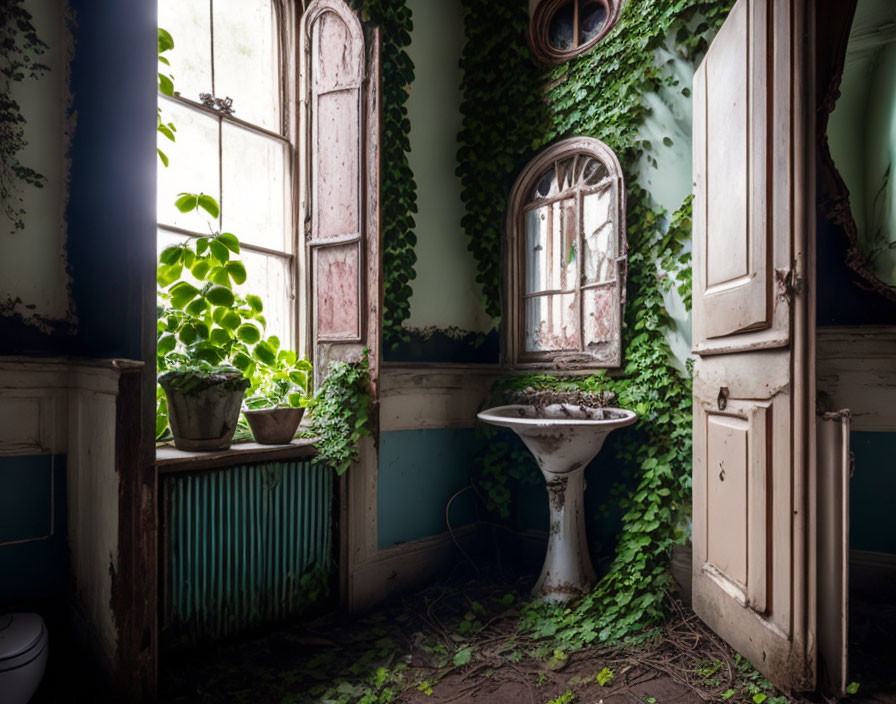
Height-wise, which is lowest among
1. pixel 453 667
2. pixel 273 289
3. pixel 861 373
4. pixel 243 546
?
pixel 453 667

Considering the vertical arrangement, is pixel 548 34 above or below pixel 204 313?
above

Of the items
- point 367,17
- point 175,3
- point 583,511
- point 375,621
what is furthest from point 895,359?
point 175,3

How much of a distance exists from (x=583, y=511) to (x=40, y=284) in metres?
2.45

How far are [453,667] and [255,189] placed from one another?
237 cm

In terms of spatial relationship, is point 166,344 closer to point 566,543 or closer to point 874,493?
point 566,543

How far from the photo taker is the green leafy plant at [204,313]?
6.64 feet

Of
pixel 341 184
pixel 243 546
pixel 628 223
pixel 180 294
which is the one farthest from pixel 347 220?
pixel 243 546

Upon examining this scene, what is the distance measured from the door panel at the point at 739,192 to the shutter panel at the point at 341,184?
1.44m

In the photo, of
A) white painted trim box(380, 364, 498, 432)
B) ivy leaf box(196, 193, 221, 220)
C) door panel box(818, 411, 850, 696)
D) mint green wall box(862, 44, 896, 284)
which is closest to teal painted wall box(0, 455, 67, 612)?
ivy leaf box(196, 193, 221, 220)

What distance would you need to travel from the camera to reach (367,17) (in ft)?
8.02

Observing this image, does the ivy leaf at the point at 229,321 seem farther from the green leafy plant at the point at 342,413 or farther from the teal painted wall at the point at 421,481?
the teal painted wall at the point at 421,481

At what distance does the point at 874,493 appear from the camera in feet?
7.54

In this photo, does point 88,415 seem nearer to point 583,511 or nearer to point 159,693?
point 159,693

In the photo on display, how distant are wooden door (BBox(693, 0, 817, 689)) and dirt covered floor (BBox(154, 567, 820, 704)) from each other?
0.15 meters
